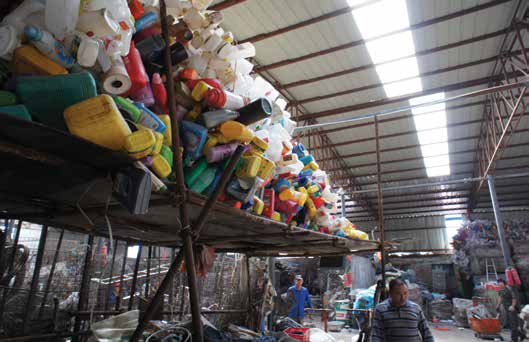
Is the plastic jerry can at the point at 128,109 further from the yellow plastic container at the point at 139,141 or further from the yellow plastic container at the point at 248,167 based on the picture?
the yellow plastic container at the point at 248,167

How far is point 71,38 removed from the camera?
5.53ft

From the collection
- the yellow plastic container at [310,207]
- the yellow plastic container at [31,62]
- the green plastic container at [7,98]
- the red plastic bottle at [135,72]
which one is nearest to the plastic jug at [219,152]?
the red plastic bottle at [135,72]

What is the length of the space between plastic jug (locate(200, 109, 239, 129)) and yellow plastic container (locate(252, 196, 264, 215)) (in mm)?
634

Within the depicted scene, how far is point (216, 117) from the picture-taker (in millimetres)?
2260

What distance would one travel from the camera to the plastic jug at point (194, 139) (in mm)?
2107

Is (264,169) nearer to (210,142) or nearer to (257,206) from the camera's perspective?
(257,206)

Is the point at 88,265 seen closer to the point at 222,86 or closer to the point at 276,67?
the point at 222,86

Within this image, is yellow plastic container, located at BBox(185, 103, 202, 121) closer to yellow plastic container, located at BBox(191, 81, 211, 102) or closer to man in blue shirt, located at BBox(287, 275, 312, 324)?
yellow plastic container, located at BBox(191, 81, 211, 102)

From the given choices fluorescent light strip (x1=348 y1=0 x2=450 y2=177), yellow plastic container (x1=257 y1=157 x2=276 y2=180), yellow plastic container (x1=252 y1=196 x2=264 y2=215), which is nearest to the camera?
yellow plastic container (x1=257 y1=157 x2=276 y2=180)

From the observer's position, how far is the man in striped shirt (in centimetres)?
361

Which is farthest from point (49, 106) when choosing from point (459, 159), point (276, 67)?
point (459, 159)

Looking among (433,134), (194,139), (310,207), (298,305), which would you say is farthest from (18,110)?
(433,134)

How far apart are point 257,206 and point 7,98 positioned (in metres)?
1.64

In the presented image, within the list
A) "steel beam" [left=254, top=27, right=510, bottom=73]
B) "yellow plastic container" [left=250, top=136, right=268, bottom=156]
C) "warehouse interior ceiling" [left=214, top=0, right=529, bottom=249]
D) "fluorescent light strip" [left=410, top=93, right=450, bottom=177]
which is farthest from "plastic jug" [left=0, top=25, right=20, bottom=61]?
"fluorescent light strip" [left=410, top=93, right=450, bottom=177]
